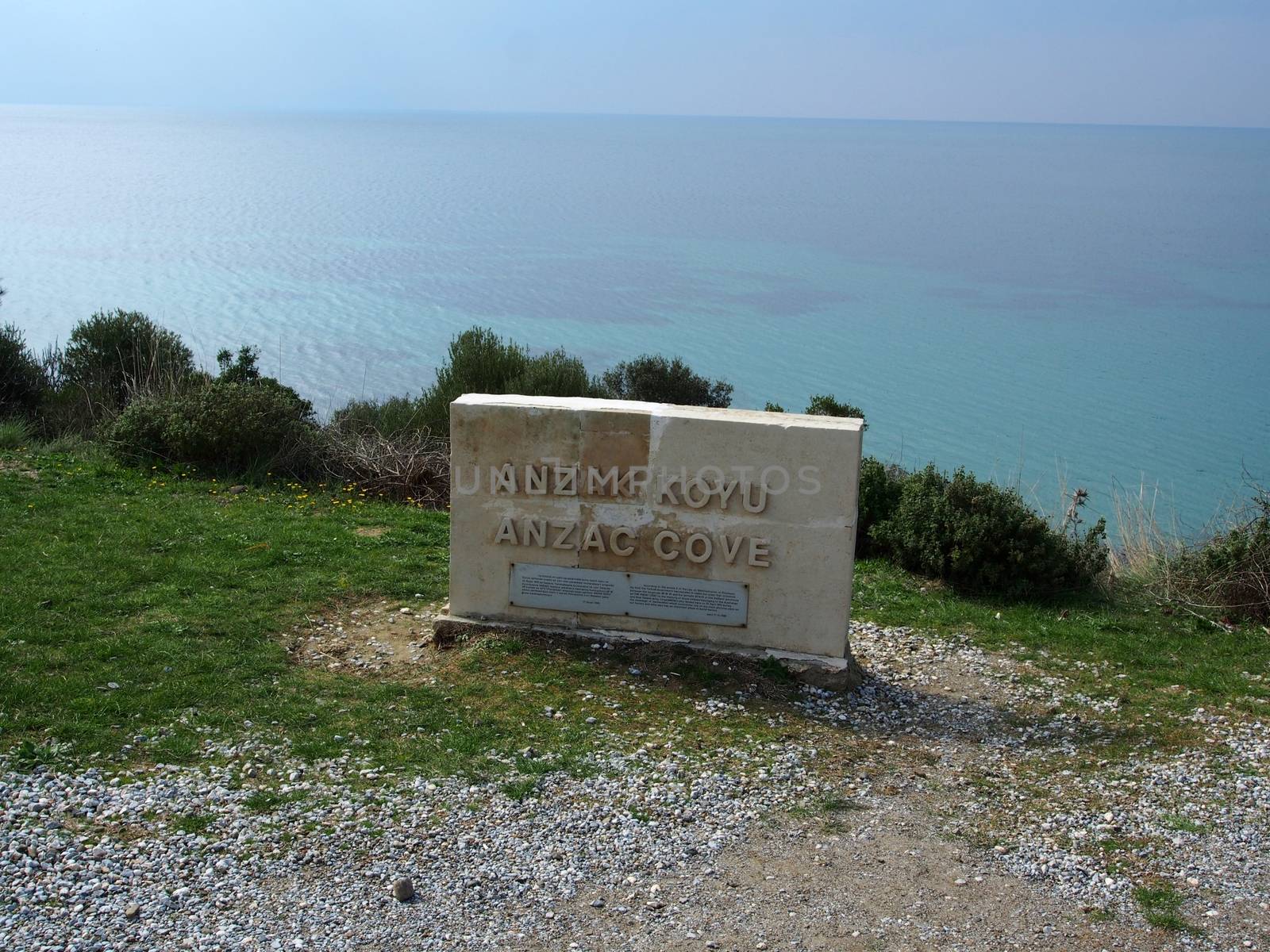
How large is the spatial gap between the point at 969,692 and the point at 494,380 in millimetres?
10706

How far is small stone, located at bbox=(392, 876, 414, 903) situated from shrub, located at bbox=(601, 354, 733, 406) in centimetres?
1322

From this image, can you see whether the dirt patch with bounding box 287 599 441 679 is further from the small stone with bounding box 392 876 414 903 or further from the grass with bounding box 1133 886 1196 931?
the grass with bounding box 1133 886 1196 931

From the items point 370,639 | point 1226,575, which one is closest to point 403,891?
point 370,639

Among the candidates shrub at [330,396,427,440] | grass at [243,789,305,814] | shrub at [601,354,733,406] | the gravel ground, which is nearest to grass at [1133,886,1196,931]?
the gravel ground

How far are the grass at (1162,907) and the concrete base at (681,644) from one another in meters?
2.71

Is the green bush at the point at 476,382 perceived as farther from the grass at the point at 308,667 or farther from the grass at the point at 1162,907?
the grass at the point at 1162,907

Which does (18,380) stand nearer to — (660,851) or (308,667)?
(308,667)

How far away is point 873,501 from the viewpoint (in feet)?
41.3

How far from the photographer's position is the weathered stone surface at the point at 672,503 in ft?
26.4

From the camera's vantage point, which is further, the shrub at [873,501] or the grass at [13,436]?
the grass at [13,436]

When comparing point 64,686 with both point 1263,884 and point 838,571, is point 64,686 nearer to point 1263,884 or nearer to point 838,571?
point 838,571

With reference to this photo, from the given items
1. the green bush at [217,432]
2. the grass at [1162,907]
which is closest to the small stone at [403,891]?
the grass at [1162,907]

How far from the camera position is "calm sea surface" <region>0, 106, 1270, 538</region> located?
31.7 m

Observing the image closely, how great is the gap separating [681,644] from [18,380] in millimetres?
13474
